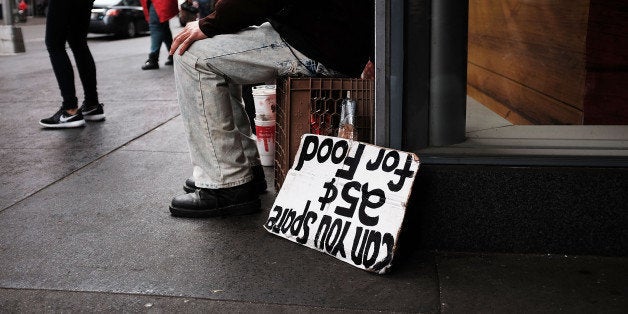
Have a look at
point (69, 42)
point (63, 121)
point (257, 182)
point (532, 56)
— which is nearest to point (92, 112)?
point (63, 121)

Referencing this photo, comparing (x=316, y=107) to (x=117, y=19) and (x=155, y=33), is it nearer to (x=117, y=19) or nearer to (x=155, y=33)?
(x=155, y=33)

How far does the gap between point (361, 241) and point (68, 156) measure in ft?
9.32

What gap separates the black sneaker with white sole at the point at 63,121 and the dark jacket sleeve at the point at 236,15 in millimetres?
3029

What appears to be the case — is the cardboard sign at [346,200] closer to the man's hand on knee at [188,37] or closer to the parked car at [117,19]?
the man's hand on knee at [188,37]

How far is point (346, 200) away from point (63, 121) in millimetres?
3686

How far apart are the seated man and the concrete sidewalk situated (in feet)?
0.53

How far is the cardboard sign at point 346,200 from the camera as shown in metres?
2.80

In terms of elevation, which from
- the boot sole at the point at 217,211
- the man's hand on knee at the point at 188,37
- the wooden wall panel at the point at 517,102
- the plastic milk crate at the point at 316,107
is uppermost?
the man's hand on knee at the point at 188,37

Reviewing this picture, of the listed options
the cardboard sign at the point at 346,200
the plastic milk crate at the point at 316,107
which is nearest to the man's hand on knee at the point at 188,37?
the plastic milk crate at the point at 316,107

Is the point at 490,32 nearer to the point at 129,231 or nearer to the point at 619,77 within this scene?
the point at 619,77

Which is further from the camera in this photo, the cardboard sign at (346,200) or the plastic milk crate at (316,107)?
the plastic milk crate at (316,107)

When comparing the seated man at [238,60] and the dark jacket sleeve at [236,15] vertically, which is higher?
the dark jacket sleeve at [236,15]

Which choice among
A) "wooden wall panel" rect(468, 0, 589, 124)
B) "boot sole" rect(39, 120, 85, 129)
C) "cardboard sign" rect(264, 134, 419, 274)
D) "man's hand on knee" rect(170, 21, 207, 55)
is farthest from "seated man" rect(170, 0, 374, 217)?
"boot sole" rect(39, 120, 85, 129)

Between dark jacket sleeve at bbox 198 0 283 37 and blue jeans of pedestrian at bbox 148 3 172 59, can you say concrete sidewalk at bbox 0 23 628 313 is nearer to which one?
dark jacket sleeve at bbox 198 0 283 37
